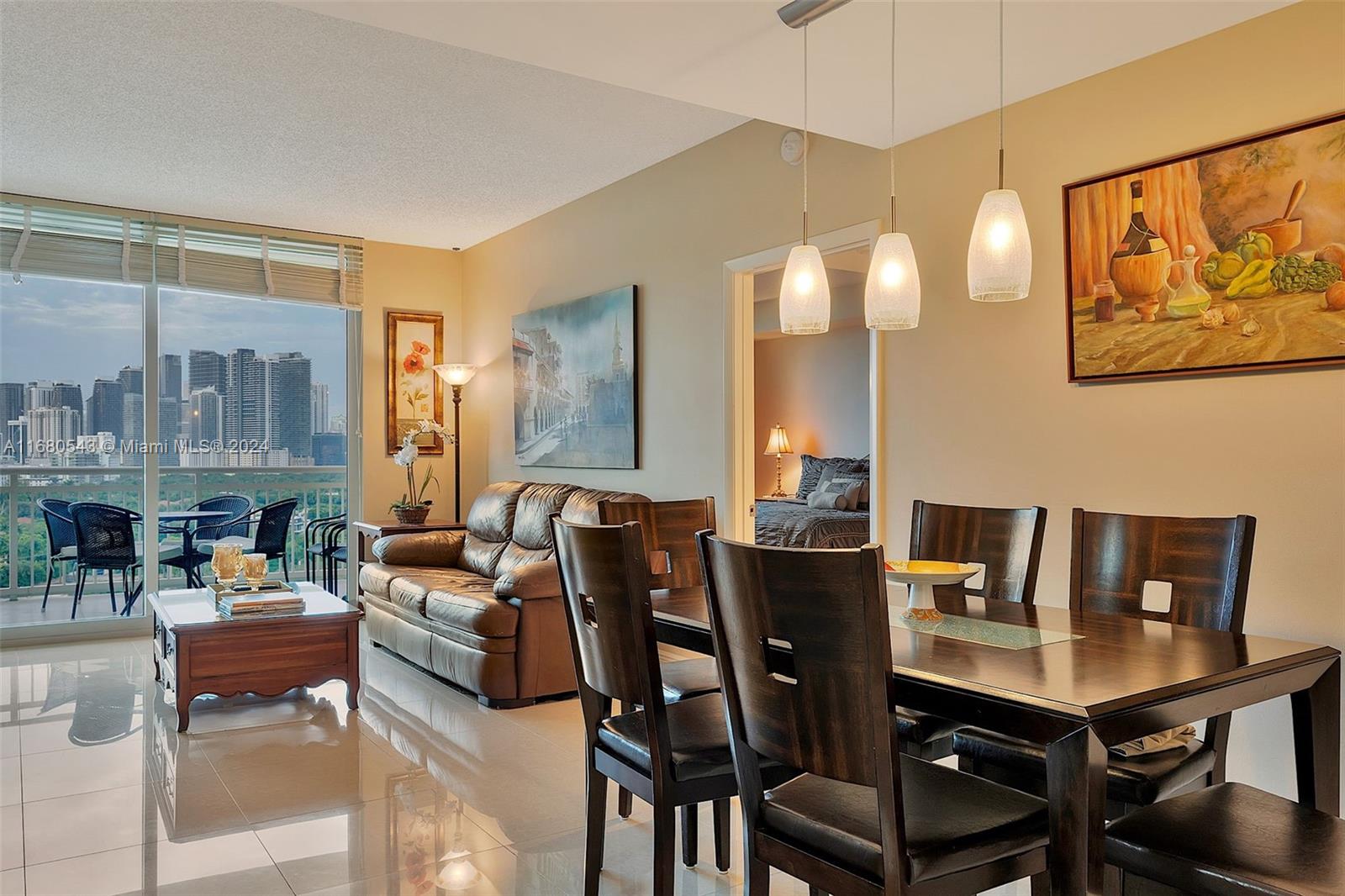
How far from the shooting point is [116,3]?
324 centimetres

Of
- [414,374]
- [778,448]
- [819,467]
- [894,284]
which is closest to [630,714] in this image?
[894,284]

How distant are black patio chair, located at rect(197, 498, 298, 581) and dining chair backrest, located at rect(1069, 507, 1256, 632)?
5371 millimetres

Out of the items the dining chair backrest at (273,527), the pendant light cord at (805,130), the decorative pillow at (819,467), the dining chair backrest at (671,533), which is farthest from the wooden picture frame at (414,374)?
the dining chair backrest at (671,533)

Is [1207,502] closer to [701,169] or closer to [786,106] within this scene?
[786,106]

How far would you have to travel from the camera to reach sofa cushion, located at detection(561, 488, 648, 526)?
15.8 feet

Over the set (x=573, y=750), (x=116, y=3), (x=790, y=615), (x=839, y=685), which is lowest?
(x=573, y=750)

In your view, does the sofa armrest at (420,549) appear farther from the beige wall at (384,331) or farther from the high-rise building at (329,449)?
the high-rise building at (329,449)

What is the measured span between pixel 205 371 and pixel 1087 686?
6353 mm

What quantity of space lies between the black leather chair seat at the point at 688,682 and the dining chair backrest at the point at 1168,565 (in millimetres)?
1038

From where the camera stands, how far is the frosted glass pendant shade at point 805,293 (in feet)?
8.41

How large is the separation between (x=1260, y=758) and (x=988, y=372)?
1.45 metres

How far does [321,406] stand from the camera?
6.90 metres

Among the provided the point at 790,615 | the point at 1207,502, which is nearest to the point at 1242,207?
the point at 1207,502

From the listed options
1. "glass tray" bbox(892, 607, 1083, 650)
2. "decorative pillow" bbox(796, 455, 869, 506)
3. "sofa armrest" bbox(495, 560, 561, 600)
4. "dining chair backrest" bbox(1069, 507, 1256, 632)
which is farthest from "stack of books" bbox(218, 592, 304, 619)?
"decorative pillow" bbox(796, 455, 869, 506)
